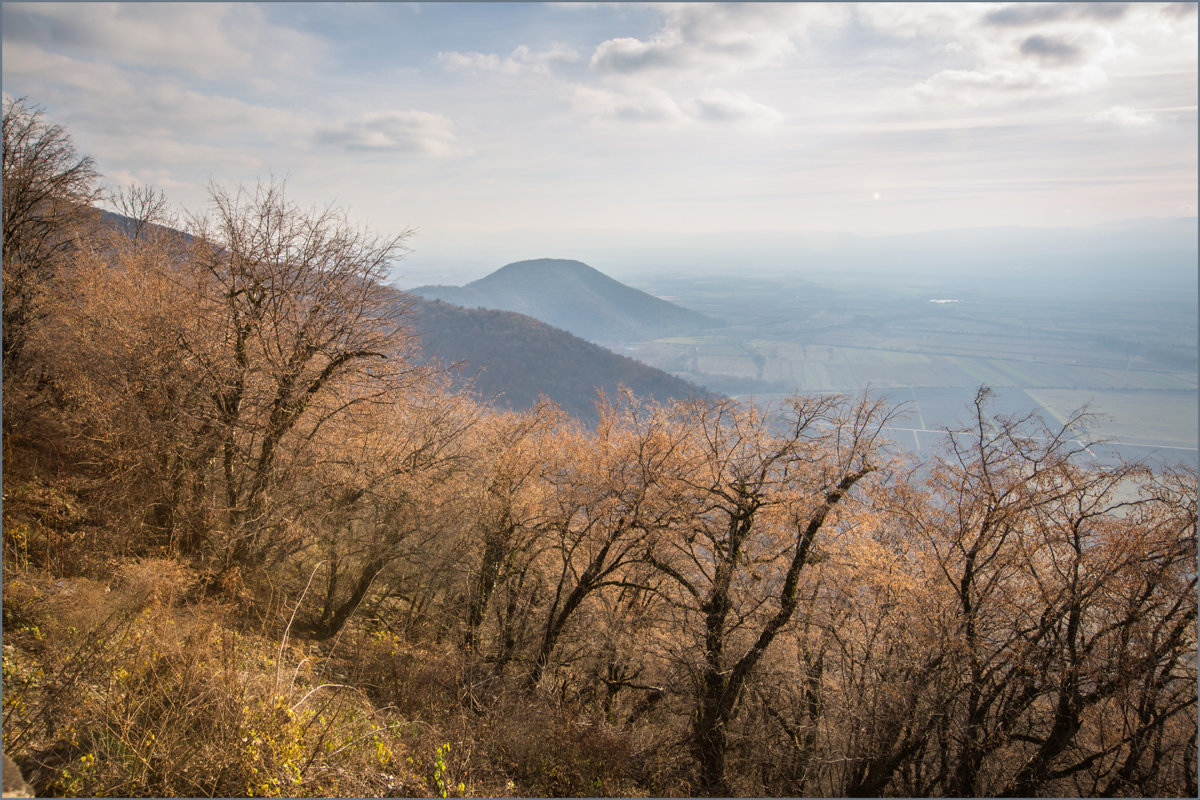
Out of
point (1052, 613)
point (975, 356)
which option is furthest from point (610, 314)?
point (1052, 613)

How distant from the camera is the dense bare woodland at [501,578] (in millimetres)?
5656

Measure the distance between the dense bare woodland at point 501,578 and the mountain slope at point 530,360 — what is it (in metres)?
56.6

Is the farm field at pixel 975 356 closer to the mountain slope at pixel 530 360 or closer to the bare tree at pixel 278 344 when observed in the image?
the bare tree at pixel 278 344

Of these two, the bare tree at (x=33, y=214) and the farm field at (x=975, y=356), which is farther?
the farm field at (x=975, y=356)

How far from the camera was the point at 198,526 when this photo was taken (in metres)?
10.5

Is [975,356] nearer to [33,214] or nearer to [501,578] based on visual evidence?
[501,578]

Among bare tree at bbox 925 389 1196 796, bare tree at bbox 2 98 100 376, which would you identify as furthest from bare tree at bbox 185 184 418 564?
bare tree at bbox 925 389 1196 796

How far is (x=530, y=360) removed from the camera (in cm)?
8456

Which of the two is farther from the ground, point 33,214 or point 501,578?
point 33,214

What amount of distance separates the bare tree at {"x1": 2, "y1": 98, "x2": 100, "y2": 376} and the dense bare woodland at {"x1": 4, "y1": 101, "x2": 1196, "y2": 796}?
201 mm

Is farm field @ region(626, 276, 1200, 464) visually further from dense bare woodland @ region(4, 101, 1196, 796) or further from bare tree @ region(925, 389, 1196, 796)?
dense bare woodland @ region(4, 101, 1196, 796)

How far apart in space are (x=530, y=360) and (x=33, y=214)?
2674 inches

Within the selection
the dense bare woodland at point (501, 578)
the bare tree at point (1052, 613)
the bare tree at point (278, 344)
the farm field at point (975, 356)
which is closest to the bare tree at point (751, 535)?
the dense bare woodland at point (501, 578)

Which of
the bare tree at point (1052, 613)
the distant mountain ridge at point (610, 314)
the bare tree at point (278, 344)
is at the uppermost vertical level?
the distant mountain ridge at point (610, 314)
